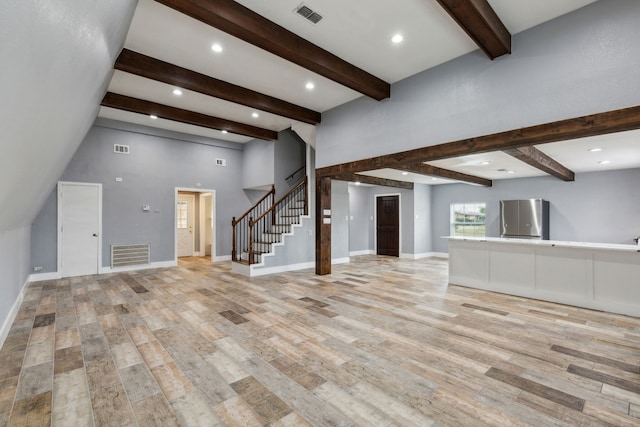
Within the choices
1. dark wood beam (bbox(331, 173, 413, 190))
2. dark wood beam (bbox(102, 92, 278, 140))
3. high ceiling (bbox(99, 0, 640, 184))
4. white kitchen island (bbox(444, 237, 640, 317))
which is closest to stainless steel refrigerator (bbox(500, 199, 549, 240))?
high ceiling (bbox(99, 0, 640, 184))

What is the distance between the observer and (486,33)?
3236 millimetres

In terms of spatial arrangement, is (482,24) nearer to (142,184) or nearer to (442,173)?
(442,173)

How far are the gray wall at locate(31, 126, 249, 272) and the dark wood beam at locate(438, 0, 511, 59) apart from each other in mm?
7020

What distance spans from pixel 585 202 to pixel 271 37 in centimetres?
840

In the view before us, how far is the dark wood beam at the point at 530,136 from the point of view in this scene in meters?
2.94

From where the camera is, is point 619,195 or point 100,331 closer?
point 100,331

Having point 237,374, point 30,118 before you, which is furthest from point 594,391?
point 30,118

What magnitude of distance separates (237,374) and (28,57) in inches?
95.2

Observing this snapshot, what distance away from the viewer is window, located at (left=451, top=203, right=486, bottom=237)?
922cm

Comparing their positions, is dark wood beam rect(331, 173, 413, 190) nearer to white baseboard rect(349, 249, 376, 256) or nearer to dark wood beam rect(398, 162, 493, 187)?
dark wood beam rect(398, 162, 493, 187)

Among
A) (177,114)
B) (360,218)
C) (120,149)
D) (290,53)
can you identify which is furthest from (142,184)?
(360,218)

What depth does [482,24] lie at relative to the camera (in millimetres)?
3098

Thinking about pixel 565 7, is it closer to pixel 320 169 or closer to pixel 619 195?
pixel 320 169

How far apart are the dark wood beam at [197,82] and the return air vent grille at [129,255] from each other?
14.9 feet
